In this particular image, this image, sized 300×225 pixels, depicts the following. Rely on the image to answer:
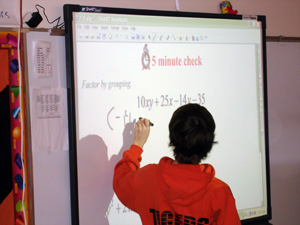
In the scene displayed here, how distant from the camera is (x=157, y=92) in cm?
163

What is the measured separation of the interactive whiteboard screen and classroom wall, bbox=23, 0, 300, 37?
0.15 metres

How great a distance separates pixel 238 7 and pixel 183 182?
1230mm

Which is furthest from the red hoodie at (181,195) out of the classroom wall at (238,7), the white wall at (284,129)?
the white wall at (284,129)

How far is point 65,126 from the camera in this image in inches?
61.2

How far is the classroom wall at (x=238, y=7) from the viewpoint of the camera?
5.12 feet

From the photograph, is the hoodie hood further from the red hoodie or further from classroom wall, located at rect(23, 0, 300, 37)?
classroom wall, located at rect(23, 0, 300, 37)

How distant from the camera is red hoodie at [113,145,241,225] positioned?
3.77ft

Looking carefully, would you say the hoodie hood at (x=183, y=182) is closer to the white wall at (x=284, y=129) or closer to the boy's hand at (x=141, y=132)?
the boy's hand at (x=141, y=132)

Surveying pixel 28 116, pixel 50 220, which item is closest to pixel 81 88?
pixel 28 116

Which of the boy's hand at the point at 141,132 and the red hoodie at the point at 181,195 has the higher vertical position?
the boy's hand at the point at 141,132

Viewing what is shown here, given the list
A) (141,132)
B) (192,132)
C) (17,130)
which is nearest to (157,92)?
(141,132)

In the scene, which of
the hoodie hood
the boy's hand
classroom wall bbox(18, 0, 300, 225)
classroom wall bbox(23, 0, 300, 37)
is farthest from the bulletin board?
classroom wall bbox(18, 0, 300, 225)

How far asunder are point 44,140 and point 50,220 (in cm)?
37

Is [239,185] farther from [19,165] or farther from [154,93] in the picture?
[19,165]
